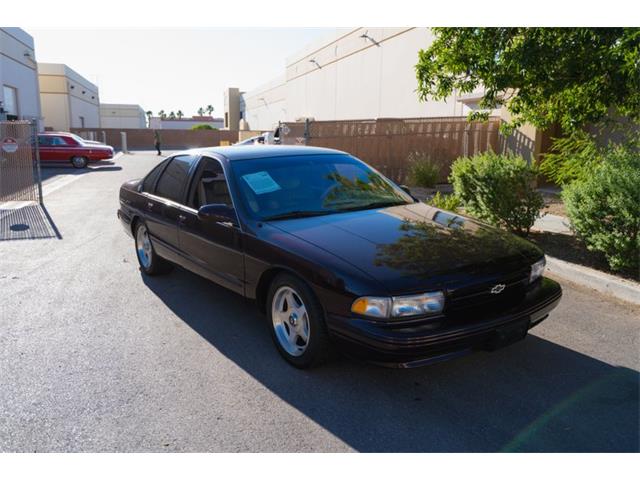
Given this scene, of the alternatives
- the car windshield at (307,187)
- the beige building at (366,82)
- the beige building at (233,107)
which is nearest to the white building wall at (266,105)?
the beige building at (366,82)

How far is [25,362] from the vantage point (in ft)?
13.3

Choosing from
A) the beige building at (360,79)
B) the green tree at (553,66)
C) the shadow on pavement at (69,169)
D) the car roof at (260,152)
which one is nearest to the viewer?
the car roof at (260,152)

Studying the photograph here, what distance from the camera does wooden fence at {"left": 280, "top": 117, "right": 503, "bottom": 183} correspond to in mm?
14141

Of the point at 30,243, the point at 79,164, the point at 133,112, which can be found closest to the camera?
the point at 30,243

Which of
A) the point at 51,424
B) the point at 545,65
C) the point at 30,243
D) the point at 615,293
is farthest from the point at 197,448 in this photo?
the point at 30,243

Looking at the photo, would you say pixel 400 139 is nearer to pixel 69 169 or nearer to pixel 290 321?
pixel 290 321

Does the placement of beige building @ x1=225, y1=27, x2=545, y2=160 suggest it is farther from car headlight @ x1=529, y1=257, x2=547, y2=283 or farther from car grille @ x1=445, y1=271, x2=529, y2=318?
car grille @ x1=445, y1=271, x2=529, y2=318

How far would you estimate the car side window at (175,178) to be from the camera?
5352mm

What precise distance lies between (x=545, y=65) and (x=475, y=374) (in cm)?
454

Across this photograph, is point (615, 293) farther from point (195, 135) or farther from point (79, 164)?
point (195, 135)

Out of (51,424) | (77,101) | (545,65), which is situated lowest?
(51,424)

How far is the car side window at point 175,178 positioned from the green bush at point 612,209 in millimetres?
4410

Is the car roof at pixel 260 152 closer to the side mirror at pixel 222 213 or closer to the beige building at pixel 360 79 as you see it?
the side mirror at pixel 222 213

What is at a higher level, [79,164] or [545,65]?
[545,65]
